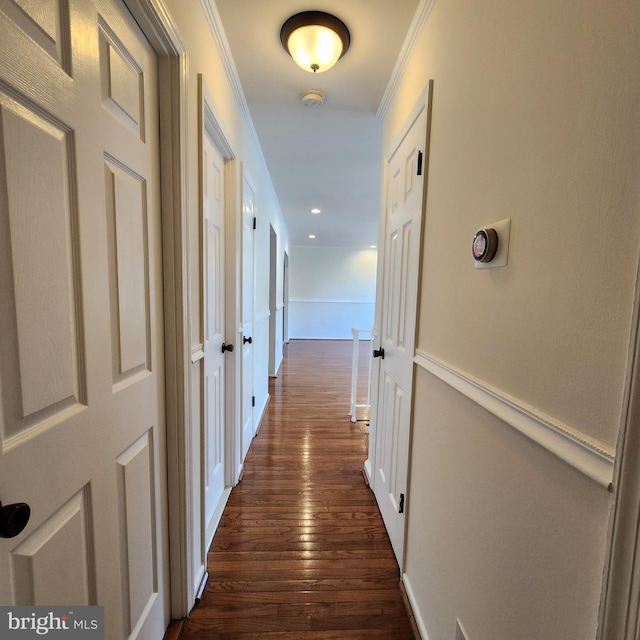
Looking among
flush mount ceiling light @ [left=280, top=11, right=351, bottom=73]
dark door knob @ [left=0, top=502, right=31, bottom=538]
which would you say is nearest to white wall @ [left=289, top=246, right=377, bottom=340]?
flush mount ceiling light @ [left=280, top=11, right=351, bottom=73]

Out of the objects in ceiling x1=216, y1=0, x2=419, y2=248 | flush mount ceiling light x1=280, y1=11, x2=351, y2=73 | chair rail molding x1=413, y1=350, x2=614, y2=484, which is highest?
ceiling x1=216, y1=0, x2=419, y2=248

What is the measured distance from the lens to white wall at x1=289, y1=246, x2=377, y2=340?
8453 millimetres

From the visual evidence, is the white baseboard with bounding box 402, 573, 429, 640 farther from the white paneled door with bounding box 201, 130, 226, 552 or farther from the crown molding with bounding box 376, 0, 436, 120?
the crown molding with bounding box 376, 0, 436, 120

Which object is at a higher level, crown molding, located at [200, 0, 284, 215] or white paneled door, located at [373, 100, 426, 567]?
crown molding, located at [200, 0, 284, 215]

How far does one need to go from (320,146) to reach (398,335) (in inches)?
70.9

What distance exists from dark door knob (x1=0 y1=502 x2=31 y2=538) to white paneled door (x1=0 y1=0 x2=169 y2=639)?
0.07 ft

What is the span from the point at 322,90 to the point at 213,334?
60.2 inches

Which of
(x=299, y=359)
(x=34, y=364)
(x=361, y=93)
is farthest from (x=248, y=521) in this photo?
(x=299, y=359)

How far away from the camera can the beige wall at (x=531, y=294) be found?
19.3 inches

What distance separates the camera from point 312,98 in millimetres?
1884

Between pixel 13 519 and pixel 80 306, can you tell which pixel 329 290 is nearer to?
pixel 80 306

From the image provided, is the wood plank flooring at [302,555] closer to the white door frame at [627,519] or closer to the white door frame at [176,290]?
the white door frame at [176,290]

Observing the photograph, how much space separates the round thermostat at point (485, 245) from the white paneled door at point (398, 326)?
1.64 feet

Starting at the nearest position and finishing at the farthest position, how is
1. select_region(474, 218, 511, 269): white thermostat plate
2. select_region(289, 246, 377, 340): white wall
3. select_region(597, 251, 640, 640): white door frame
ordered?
select_region(597, 251, 640, 640): white door frame → select_region(474, 218, 511, 269): white thermostat plate → select_region(289, 246, 377, 340): white wall
